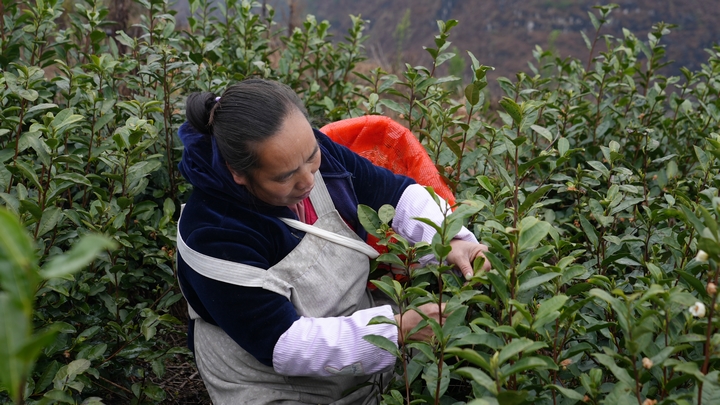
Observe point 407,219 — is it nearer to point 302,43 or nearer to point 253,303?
point 253,303

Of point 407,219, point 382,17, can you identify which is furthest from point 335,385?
point 382,17

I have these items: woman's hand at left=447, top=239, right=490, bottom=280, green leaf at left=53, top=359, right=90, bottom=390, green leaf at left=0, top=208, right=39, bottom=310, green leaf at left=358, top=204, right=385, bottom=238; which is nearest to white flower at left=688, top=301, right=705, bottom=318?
woman's hand at left=447, top=239, right=490, bottom=280

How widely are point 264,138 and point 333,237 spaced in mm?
405

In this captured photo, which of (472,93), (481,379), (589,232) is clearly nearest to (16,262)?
(481,379)

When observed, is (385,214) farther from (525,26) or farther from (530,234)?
(525,26)

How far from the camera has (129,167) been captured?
7.59 feet

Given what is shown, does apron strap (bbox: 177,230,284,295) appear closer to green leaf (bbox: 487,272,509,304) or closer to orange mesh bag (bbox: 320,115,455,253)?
green leaf (bbox: 487,272,509,304)

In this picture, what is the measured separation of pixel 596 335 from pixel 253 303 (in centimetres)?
93

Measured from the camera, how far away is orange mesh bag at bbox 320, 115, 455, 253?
2501mm

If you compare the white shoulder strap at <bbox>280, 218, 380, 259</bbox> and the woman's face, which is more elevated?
the woman's face

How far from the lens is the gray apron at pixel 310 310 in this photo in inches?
77.9

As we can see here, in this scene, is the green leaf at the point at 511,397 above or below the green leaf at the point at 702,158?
below

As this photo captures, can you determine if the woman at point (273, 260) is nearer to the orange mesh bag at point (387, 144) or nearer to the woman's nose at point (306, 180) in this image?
the woman's nose at point (306, 180)

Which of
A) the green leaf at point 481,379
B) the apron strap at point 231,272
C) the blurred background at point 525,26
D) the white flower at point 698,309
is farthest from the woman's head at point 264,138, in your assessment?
the blurred background at point 525,26
